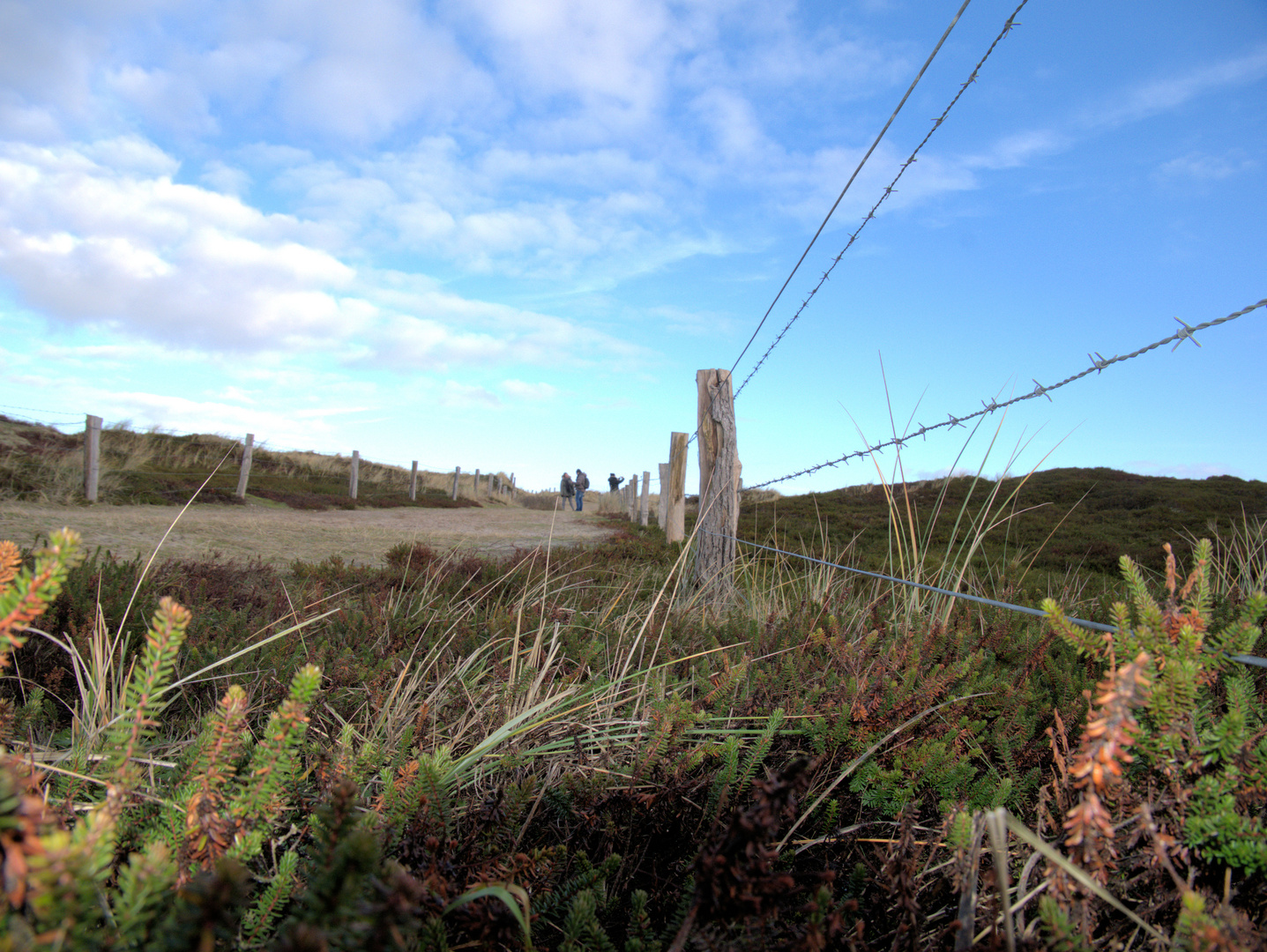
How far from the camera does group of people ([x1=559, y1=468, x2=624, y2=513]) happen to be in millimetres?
35562

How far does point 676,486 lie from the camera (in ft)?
25.2

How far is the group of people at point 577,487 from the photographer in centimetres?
3556

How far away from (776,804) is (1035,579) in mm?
9188

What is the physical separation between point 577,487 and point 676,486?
1106 inches

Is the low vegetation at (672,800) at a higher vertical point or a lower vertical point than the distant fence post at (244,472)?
lower

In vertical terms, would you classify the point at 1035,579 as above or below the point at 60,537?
below

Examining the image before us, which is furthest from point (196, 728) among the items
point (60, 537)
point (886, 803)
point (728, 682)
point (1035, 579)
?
point (1035, 579)

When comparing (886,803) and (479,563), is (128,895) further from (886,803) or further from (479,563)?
(479,563)

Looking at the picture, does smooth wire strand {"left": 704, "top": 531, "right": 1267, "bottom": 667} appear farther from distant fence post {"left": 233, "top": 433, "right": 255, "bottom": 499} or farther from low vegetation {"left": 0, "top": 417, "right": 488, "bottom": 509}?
distant fence post {"left": 233, "top": 433, "right": 255, "bottom": 499}

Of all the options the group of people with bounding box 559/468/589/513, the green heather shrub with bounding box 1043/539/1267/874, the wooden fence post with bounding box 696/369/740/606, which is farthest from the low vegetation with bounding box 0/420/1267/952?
the group of people with bounding box 559/468/589/513

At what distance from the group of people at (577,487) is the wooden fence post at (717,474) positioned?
28749mm

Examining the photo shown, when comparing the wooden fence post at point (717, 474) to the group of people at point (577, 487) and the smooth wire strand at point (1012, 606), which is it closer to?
the smooth wire strand at point (1012, 606)

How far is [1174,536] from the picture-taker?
37.3 ft

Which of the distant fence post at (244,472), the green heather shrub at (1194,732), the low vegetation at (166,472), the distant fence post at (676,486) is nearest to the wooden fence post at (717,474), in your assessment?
the distant fence post at (676,486)
